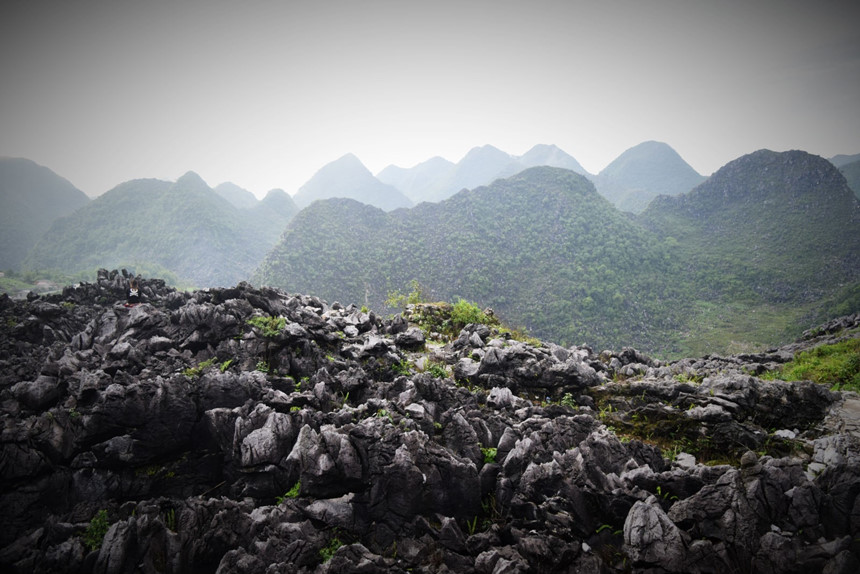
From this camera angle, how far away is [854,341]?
658 inches

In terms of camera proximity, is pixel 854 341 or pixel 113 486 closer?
pixel 113 486

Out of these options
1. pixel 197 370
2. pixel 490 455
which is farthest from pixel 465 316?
pixel 197 370

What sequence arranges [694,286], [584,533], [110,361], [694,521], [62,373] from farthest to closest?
[694,286]
[110,361]
[62,373]
[584,533]
[694,521]

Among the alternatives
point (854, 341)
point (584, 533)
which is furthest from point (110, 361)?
point (854, 341)

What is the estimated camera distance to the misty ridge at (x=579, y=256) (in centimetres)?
6025

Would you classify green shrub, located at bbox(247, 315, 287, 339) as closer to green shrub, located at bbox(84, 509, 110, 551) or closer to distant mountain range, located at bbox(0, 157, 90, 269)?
green shrub, located at bbox(84, 509, 110, 551)

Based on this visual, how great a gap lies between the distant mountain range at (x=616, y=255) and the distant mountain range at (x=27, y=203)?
144163mm

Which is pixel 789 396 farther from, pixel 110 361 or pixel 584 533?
pixel 110 361

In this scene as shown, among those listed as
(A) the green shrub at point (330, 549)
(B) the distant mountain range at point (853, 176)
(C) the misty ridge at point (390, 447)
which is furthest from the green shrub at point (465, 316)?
(B) the distant mountain range at point (853, 176)

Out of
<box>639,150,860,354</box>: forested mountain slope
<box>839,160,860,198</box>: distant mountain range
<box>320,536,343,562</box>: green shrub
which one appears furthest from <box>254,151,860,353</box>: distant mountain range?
<box>320,536,343,562</box>: green shrub

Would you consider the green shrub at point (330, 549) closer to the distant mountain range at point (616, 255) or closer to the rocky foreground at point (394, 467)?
the rocky foreground at point (394, 467)

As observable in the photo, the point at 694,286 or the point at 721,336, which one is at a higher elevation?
the point at 694,286

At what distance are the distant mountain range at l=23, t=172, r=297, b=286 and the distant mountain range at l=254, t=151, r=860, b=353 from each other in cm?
6066

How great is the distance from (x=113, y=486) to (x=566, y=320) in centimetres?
6245
